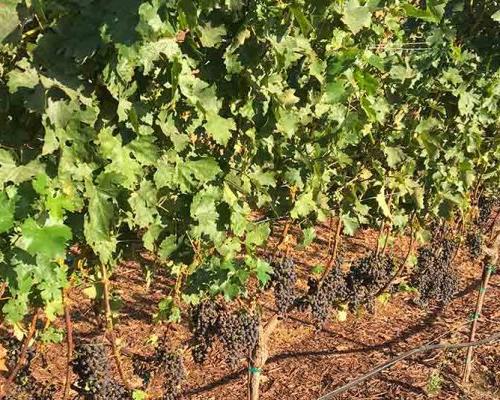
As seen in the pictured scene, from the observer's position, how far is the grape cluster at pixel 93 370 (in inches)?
115

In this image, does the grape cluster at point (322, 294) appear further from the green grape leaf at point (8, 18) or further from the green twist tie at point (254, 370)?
the green grape leaf at point (8, 18)

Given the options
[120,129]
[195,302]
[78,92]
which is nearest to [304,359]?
[195,302]

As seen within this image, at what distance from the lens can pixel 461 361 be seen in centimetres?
543

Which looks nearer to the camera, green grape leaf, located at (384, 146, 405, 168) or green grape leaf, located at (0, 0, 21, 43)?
green grape leaf, located at (0, 0, 21, 43)

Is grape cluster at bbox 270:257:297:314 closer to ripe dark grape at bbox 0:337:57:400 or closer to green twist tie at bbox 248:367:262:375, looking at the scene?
green twist tie at bbox 248:367:262:375

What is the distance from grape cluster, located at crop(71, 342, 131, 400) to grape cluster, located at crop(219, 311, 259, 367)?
0.65 m

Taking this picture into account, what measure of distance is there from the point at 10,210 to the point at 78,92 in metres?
0.42

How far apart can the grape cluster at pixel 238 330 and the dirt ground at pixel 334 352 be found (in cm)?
97

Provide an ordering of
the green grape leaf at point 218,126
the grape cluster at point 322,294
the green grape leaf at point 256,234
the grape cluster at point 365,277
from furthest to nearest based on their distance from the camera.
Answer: the grape cluster at point 365,277, the grape cluster at point 322,294, the green grape leaf at point 256,234, the green grape leaf at point 218,126

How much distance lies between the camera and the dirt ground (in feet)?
15.9

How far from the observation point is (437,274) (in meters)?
5.22

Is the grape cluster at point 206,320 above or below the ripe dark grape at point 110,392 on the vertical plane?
above

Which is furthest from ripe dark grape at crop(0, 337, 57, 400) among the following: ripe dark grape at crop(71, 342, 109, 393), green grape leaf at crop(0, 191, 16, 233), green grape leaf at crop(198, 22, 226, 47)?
green grape leaf at crop(198, 22, 226, 47)

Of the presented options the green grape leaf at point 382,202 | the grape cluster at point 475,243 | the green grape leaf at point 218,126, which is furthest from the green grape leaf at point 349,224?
the grape cluster at point 475,243
